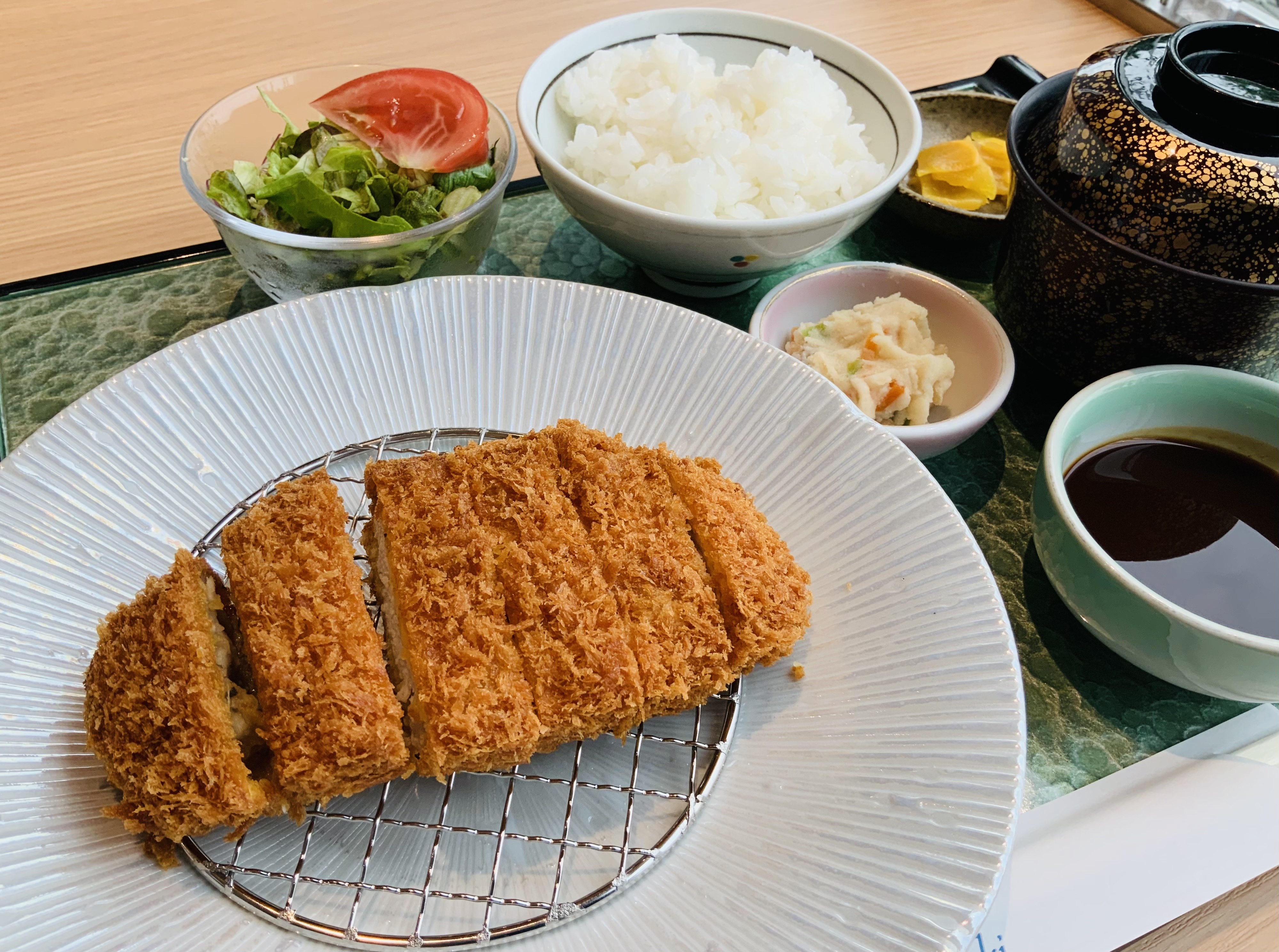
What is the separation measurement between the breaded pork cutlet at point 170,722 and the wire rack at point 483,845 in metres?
0.14

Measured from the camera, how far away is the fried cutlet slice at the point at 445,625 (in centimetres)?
144

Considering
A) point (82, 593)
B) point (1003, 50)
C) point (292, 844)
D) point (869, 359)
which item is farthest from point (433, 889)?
point (1003, 50)

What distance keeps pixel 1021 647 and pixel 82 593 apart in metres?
2.10

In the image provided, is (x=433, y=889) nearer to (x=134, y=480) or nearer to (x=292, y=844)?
(x=292, y=844)

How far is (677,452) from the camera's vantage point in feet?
6.93

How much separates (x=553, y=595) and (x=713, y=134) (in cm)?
162

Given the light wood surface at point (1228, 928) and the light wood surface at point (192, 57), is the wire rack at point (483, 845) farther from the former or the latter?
the light wood surface at point (192, 57)

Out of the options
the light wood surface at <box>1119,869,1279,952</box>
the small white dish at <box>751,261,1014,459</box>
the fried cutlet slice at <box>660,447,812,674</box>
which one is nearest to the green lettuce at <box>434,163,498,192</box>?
the small white dish at <box>751,261,1014,459</box>

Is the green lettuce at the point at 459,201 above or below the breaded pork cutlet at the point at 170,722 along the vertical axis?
above

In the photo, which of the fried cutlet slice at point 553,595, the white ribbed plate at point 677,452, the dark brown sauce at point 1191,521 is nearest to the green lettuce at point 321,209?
the white ribbed plate at point 677,452

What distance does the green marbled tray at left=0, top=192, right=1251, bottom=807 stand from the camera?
6.05 feet

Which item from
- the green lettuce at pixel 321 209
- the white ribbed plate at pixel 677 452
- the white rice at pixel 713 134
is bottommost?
the white ribbed plate at pixel 677 452

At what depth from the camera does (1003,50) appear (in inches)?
150

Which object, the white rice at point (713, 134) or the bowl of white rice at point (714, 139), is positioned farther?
the white rice at point (713, 134)
